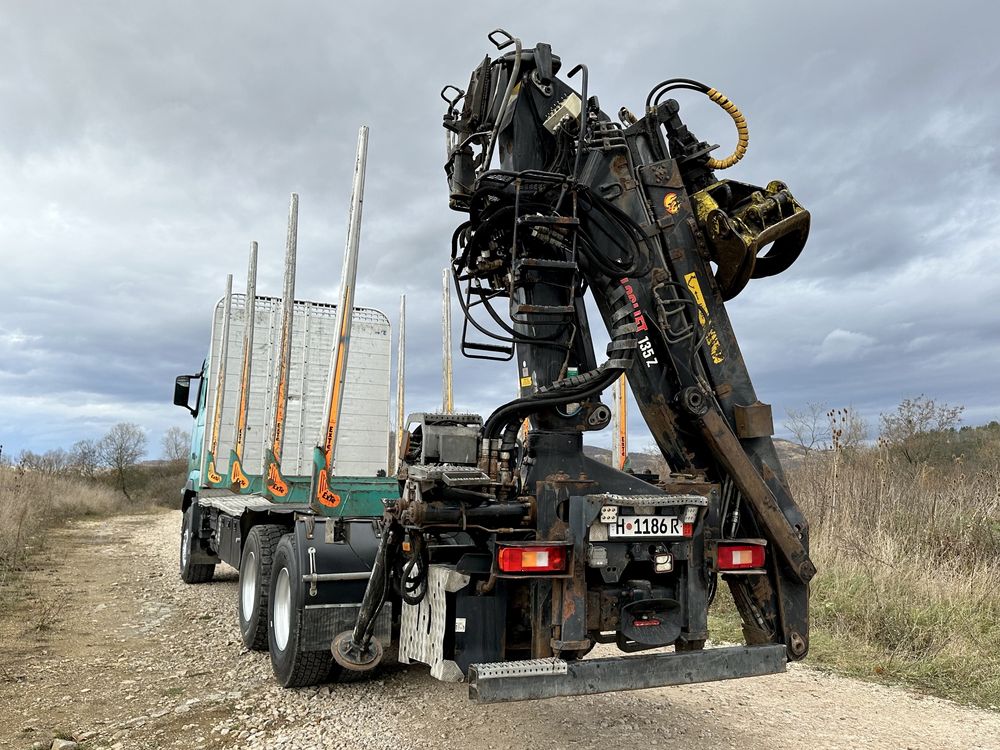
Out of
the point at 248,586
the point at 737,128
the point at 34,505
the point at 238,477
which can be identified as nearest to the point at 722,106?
the point at 737,128

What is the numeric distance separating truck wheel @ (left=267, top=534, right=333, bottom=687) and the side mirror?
6972 millimetres

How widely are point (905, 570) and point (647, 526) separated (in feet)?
16.4

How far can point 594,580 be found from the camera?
3.89 m

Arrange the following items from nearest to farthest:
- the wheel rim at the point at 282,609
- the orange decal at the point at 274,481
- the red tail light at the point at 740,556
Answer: the red tail light at the point at 740,556
the wheel rim at the point at 282,609
the orange decal at the point at 274,481

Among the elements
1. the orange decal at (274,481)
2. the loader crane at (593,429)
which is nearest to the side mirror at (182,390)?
the orange decal at (274,481)

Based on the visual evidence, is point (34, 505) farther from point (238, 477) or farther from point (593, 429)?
point (593, 429)

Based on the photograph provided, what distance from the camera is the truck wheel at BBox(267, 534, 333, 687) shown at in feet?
16.7

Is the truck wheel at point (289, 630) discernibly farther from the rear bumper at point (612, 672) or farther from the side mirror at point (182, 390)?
the side mirror at point (182, 390)

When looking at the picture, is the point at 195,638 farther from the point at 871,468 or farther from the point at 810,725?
the point at 871,468

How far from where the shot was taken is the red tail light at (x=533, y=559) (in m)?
3.61

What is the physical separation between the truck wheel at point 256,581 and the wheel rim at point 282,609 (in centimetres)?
27

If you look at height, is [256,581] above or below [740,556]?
below

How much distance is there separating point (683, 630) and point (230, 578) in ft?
28.4

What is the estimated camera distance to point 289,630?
5.17 metres
